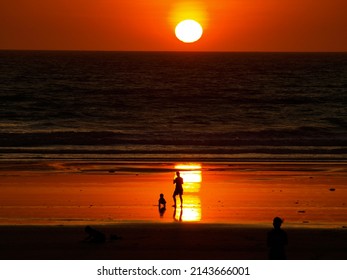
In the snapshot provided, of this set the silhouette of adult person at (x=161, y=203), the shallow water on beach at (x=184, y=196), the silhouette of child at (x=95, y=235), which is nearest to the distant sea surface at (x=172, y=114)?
the shallow water on beach at (x=184, y=196)

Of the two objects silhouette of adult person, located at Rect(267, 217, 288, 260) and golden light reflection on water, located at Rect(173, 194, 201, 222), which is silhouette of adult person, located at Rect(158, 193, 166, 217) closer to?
golden light reflection on water, located at Rect(173, 194, 201, 222)

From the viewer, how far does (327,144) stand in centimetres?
4669

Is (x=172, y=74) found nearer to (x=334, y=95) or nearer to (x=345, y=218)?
(x=334, y=95)

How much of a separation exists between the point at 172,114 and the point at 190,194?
156 ft

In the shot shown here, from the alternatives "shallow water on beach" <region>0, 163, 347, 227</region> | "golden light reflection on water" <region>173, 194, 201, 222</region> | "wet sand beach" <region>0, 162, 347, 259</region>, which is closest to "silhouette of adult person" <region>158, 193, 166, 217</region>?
"shallow water on beach" <region>0, 163, 347, 227</region>

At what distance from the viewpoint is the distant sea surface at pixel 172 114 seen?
4203 cm

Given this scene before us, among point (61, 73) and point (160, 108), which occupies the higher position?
point (61, 73)

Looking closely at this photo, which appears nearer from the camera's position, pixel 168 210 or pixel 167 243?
pixel 167 243

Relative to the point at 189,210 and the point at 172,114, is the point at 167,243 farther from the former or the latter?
the point at 172,114

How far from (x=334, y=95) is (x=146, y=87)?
2537 cm

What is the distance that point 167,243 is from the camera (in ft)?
58.6

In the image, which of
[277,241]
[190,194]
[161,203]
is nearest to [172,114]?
[190,194]

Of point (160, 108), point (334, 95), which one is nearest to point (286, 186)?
point (160, 108)

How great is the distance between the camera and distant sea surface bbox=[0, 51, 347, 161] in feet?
138
